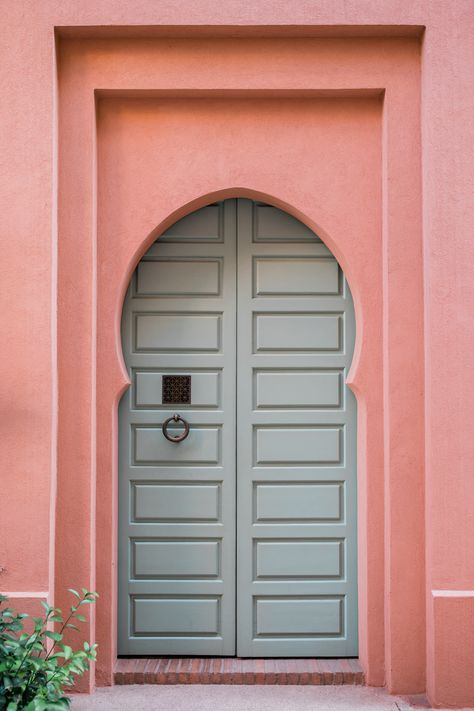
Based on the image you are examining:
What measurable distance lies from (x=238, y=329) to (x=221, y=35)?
6.67ft

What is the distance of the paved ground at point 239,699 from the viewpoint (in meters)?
5.02

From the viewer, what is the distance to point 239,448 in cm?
573

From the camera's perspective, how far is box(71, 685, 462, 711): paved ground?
197 inches

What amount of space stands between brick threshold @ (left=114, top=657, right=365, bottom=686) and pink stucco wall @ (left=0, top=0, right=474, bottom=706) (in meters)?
0.19

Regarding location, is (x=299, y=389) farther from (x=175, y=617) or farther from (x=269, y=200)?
(x=175, y=617)

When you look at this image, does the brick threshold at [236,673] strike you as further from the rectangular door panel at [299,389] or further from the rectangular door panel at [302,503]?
the rectangular door panel at [299,389]

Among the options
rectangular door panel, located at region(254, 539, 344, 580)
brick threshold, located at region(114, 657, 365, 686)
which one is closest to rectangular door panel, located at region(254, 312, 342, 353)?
rectangular door panel, located at region(254, 539, 344, 580)

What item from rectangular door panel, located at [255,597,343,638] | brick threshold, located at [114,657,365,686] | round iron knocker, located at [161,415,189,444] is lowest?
brick threshold, located at [114,657,365,686]

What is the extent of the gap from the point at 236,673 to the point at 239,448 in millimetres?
1553

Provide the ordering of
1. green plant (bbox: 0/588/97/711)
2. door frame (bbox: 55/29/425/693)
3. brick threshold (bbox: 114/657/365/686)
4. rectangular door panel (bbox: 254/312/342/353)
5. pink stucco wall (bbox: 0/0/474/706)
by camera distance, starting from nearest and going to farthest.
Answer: green plant (bbox: 0/588/97/711), pink stucco wall (bbox: 0/0/474/706), door frame (bbox: 55/29/425/693), brick threshold (bbox: 114/657/365/686), rectangular door panel (bbox: 254/312/342/353)

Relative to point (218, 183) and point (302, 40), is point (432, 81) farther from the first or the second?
point (218, 183)

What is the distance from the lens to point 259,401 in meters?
5.75

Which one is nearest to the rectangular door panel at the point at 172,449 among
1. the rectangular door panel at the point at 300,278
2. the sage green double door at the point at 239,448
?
the sage green double door at the point at 239,448

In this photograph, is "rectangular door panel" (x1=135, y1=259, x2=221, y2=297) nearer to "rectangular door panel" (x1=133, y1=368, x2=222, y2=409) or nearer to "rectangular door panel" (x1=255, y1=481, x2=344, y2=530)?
"rectangular door panel" (x1=133, y1=368, x2=222, y2=409)
